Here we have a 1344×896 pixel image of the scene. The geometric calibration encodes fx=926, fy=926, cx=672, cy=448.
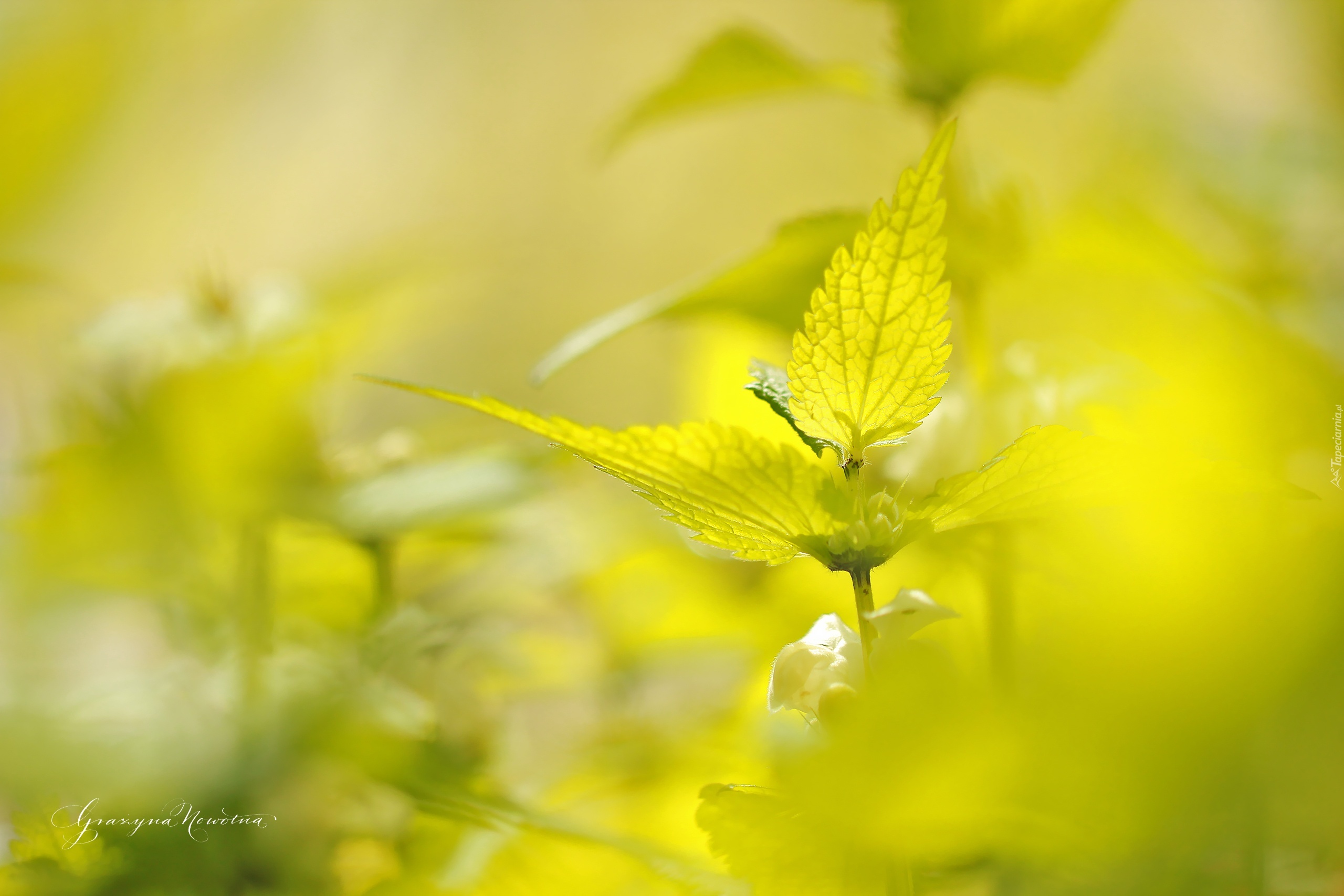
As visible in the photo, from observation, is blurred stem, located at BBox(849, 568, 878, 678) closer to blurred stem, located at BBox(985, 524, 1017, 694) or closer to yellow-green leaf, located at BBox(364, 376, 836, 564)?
yellow-green leaf, located at BBox(364, 376, 836, 564)

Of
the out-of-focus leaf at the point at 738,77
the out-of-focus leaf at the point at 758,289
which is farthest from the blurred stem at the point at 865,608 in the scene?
the out-of-focus leaf at the point at 738,77

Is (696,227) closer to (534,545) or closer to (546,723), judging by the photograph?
(546,723)

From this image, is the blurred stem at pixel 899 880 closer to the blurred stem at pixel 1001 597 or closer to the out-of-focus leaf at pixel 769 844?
the out-of-focus leaf at pixel 769 844

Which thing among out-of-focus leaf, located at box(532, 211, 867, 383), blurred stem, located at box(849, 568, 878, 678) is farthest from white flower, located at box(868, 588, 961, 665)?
out-of-focus leaf, located at box(532, 211, 867, 383)

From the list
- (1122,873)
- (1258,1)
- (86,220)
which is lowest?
(1122,873)

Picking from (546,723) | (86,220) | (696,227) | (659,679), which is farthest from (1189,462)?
(696,227)

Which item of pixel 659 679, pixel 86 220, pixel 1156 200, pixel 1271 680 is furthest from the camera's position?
pixel 86 220
